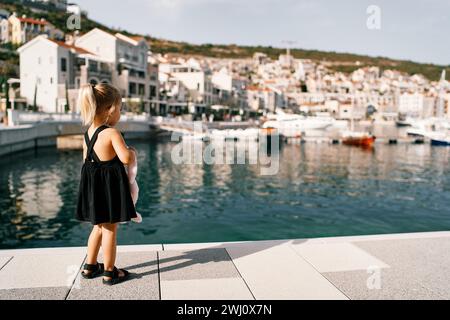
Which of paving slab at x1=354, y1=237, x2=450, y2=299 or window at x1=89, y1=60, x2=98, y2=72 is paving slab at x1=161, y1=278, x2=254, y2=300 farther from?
window at x1=89, y1=60, x2=98, y2=72

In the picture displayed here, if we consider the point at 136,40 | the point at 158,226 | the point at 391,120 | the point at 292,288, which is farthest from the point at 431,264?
the point at 391,120

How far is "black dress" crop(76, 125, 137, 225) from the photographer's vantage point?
402cm

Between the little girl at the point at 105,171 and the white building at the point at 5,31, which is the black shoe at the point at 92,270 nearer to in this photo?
the little girl at the point at 105,171

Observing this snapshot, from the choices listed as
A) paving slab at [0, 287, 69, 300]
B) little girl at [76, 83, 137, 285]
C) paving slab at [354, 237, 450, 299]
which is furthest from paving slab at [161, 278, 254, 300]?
paving slab at [354, 237, 450, 299]

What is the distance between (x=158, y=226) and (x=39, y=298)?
26.8 ft

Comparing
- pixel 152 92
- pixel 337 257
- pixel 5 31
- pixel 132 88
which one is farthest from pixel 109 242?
pixel 5 31

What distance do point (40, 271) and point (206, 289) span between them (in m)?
1.73

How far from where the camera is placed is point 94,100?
396cm

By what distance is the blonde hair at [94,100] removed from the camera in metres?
3.94

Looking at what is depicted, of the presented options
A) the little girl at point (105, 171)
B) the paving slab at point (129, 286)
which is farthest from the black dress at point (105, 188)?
the paving slab at point (129, 286)

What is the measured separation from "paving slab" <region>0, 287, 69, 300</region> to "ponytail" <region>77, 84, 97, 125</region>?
1560 millimetres

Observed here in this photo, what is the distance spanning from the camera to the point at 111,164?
403cm

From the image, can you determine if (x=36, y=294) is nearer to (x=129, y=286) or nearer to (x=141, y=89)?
(x=129, y=286)
